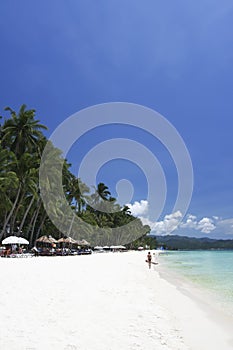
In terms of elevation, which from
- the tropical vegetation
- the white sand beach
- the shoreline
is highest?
the tropical vegetation

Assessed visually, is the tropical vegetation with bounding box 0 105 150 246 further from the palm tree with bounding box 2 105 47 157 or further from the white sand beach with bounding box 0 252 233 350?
the white sand beach with bounding box 0 252 233 350

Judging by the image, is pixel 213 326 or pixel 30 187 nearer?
pixel 213 326

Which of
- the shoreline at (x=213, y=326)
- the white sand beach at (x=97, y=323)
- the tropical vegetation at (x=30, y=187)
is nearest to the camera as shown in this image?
the white sand beach at (x=97, y=323)

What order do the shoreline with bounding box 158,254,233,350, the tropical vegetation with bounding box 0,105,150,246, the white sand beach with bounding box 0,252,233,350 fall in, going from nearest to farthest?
the white sand beach with bounding box 0,252,233,350, the shoreline with bounding box 158,254,233,350, the tropical vegetation with bounding box 0,105,150,246

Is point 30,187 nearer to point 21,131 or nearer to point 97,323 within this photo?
point 21,131

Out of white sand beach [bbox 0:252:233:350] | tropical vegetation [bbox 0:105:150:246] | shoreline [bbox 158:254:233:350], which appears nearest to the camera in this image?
white sand beach [bbox 0:252:233:350]

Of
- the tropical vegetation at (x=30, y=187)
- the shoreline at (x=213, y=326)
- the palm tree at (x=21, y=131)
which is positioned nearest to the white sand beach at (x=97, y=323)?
the shoreline at (x=213, y=326)

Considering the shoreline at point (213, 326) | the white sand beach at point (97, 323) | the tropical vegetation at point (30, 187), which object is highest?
the tropical vegetation at point (30, 187)

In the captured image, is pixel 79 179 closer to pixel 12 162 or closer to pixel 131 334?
pixel 12 162

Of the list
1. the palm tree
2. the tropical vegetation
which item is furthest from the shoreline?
the palm tree

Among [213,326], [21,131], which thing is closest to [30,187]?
[21,131]

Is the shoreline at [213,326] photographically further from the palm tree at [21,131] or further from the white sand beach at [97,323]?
the palm tree at [21,131]

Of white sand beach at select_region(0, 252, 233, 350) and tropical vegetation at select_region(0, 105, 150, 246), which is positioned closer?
white sand beach at select_region(0, 252, 233, 350)

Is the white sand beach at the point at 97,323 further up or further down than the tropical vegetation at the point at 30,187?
further down
